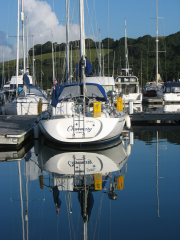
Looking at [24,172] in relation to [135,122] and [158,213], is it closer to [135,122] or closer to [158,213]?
[158,213]

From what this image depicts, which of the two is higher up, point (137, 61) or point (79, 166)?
point (137, 61)

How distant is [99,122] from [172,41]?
8194cm

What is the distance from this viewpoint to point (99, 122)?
35.7 ft

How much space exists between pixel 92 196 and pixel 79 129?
409 cm

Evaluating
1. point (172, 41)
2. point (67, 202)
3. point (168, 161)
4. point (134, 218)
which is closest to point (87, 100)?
point (168, 161)

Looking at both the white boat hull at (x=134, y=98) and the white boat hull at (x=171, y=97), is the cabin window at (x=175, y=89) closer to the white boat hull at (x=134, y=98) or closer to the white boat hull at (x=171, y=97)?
the white boat hull at (x=171, y=97)

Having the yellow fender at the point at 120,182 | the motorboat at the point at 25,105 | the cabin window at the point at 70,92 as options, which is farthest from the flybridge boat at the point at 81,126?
the motorboat at the point at 25,105

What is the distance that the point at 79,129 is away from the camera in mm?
10812

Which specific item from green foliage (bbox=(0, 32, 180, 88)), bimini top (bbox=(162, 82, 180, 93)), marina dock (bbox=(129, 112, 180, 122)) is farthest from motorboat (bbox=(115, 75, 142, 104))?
green foliage (bbox=(0, 32, 180, 88))

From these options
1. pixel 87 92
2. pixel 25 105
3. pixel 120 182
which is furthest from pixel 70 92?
pixel 25 105

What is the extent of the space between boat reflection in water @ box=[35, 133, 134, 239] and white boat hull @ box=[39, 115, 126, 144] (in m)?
0.41

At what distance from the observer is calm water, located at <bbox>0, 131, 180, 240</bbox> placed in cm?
547

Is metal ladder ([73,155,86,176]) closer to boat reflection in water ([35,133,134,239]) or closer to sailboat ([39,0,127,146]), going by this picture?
boat reflection in water ([35,133,134,239])

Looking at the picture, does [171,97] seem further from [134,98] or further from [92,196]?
[92,196]
